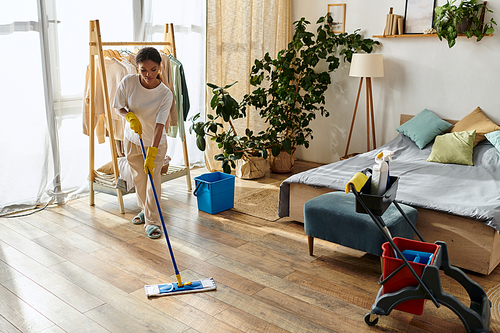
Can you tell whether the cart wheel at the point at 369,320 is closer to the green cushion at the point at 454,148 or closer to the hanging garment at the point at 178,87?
the green cushion at the point at 454,148

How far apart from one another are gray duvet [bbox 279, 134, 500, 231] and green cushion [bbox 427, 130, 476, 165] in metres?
0.08

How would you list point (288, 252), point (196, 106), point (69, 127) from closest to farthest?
point (288, 252) < point (69, 127) < point (196, 106)

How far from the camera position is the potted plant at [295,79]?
15.6 feet

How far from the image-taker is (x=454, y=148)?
3889 mm

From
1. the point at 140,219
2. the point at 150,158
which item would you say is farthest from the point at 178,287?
the point at 140,219

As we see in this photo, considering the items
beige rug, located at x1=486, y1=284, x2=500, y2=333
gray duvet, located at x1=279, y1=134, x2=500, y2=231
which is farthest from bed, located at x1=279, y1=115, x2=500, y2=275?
beige rug, located at x1=486, y1=284, x2=500, y2=333

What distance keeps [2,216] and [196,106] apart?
7.63 ft

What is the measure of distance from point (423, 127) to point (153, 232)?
2.83 metres

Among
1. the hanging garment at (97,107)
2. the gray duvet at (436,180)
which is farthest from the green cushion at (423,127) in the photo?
the hanging garment at (97,107)

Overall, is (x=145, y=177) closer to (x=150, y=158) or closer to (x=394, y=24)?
(x=150, y=158)

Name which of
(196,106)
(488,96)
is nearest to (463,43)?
(488,96)

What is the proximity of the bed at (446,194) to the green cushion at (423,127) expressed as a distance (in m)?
0.08

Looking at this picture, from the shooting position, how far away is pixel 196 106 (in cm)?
506

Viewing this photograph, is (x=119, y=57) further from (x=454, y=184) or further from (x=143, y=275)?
(x=454, y=184)
